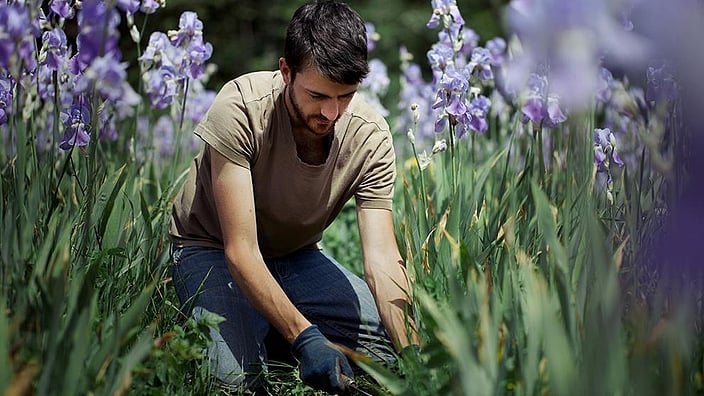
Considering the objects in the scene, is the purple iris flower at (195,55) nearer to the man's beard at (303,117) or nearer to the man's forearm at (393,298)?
the man's beard at (303,117)

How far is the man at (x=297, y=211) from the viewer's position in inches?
90.4

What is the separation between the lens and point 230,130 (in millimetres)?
2400

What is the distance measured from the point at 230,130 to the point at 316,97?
272 mm

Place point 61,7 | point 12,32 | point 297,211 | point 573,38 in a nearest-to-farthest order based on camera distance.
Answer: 1. point 573,38
2. point 12,32
3. point 61,7
4. point 297,211

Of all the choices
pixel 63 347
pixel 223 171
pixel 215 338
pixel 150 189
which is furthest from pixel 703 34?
pixel 150 189

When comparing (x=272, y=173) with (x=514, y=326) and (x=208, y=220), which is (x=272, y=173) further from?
(x=514, y=326)

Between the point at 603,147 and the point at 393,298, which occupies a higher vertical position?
the point at 603,147

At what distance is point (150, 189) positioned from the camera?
3545 mm

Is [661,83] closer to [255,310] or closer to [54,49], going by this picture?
[255,310]

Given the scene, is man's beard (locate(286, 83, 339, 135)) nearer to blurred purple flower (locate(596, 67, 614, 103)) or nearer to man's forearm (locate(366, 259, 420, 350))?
man's forearm (locate(366, 259, 420, 350))

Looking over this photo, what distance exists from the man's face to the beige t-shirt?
119 millimetres

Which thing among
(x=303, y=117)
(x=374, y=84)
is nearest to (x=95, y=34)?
(x=303, y=117)

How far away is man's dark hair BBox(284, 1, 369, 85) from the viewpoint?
2.26m

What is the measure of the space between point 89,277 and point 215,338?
705 mm
